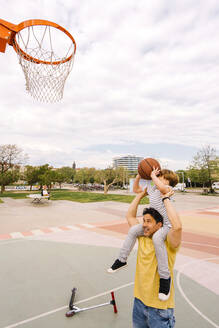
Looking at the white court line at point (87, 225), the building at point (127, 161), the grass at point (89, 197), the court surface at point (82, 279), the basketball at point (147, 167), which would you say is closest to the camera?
the basketball at point (147, 167)

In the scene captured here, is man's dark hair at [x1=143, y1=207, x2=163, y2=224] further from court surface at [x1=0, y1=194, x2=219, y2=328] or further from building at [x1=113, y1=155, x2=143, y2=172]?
building at [x1=113, y1=155, x2=143, y2=172]

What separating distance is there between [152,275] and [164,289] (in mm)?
159

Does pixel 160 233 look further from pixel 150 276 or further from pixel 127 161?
pixel 127 161

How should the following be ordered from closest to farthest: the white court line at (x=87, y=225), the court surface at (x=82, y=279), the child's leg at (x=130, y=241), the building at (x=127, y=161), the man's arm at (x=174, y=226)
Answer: the man's arm at (x=174, y=226), the child's leg at (x=130, y=241), the court surface at (x=82, y=279), the white court line at (x=87, y=225), the building at (x=127, y=161)

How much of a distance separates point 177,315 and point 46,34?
6927 mm

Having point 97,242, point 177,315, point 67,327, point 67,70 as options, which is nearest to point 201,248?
point 97,242

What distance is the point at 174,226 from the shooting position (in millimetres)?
1742

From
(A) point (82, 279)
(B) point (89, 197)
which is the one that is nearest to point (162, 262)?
(A) point (82, 279)

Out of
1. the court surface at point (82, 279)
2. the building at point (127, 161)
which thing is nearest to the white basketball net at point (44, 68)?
the court surface at point (82, 279)

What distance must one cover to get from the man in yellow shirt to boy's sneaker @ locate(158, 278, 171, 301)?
106 millimetres

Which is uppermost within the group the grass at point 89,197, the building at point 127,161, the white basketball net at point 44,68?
the building at point 127,161

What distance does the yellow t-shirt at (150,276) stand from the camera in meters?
1.87

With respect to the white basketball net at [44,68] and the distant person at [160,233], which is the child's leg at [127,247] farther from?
the white basketball net at [44,68]

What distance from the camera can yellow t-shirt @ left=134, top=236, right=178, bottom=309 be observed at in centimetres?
187
